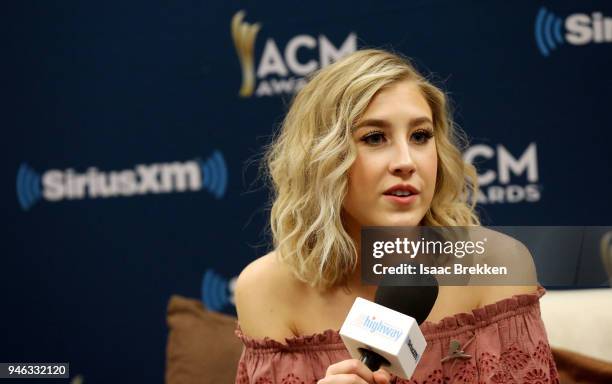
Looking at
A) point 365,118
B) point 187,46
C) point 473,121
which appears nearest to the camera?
point 365,118

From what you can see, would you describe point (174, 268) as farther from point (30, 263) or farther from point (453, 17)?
point (453, 17)

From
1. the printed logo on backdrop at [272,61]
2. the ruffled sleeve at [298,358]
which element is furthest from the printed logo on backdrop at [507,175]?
the ruffled sleeve at [298,358]

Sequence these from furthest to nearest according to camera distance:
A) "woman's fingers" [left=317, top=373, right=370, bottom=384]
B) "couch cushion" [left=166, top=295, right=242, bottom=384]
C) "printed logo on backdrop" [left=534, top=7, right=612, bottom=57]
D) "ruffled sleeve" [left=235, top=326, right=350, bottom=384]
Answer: "printed logo on backdrop" [left=534, top=7, right=612, bottom=57] → "couch cushion" [left=166, top=295, right=242, bottom=384] → "ruffled sleeve" [left=235, top=326, right=350, bottom=384] → "woman's fingers" [left=317, top=373, right=370, bottom=384]

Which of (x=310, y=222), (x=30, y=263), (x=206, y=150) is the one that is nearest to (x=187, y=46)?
(x=206, y=150)

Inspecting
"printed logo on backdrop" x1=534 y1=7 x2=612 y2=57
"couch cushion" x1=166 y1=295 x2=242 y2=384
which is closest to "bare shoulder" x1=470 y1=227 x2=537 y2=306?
"couch cushion" x1=166 y1=295 x2=242 y2=384

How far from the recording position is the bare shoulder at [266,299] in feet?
6.91

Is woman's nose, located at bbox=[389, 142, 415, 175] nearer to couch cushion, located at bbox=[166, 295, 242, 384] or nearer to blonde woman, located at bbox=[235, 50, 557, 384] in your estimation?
blonde woman, located at bbox=[235, 50, 557, 384]

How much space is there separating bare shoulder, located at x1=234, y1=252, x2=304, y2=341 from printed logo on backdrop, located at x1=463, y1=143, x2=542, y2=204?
1214 millimetres

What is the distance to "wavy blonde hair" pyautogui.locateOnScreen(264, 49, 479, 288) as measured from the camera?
6.48 ft

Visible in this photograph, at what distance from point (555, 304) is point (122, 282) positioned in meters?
1.68

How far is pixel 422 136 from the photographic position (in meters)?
2.00

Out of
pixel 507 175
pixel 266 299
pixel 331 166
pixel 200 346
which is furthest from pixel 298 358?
pixel 507 175

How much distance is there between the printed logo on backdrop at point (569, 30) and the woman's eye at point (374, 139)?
4.38 feet

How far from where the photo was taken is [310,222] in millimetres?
2102
